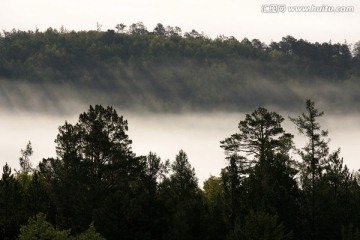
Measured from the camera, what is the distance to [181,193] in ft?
239

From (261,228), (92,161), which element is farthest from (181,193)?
(261,228)

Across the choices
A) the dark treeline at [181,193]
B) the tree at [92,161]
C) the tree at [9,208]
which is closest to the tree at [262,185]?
the dark treeline at [181,193]

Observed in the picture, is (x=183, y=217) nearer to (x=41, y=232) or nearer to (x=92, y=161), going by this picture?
(x=41, y=232)

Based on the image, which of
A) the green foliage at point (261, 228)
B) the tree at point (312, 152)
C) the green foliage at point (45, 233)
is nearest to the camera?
the green foliage at point (45, 233)

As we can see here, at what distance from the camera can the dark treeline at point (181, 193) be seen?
5681 centimetres

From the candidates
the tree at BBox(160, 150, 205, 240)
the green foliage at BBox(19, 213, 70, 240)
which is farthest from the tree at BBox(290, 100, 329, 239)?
the green foliage at BBox(19, 213, 70, 240)

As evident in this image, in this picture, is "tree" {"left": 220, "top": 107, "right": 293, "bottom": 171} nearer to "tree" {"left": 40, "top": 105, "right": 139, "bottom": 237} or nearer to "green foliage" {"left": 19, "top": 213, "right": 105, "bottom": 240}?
"tree" {"left": 40, "top": 105, "right": 139, "bottom": 237}

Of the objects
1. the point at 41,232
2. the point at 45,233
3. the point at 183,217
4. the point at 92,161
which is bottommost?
the point at 45,233

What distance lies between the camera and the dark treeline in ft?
186

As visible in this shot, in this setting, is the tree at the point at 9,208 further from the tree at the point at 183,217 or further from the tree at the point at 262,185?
the tree at the point at 262,185

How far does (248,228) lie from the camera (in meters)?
49.7

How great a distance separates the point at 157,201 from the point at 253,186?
868 cm

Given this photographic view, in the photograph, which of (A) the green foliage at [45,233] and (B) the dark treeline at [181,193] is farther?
(B) the dark treeline at [181,193]

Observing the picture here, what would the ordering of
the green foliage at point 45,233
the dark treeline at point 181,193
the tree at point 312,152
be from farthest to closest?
the tree at point 312,152 < the dark treeline at point 181,193 < the green foliage at point 45,233
